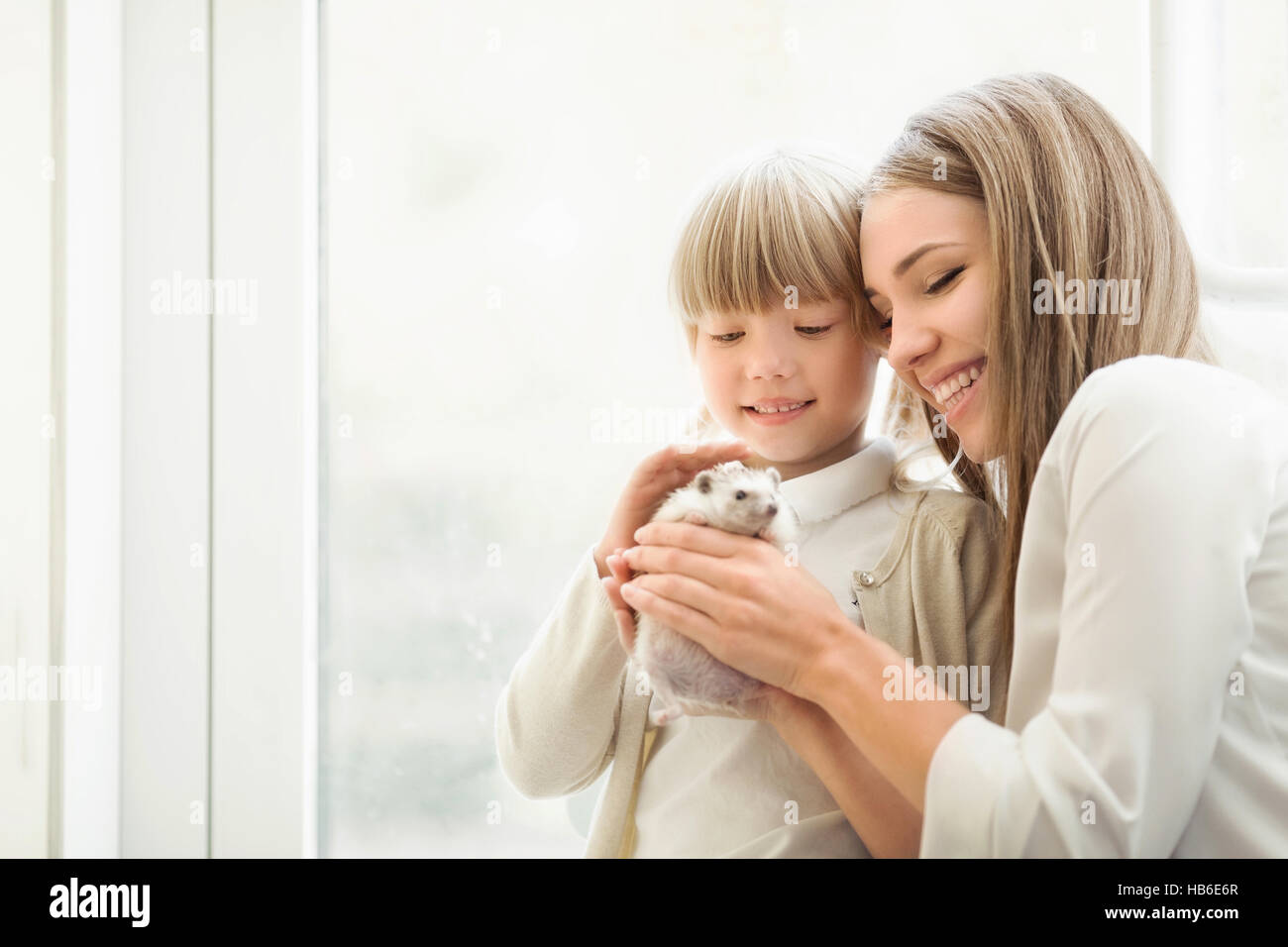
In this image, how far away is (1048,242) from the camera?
84 cm

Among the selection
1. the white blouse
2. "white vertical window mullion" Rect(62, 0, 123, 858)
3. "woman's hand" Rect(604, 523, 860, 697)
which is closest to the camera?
the white blouse

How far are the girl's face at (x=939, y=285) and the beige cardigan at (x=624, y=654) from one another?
4.5 inches

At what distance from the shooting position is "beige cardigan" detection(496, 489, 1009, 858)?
35.6 inches

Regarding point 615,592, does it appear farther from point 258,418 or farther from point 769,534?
point 258,418

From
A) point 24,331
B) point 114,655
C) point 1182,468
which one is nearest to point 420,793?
point 114,655

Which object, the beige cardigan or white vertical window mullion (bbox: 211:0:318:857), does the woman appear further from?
white vertical window mullion (bbox: 211:0:318:857)

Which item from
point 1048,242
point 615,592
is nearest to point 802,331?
point 1048,242

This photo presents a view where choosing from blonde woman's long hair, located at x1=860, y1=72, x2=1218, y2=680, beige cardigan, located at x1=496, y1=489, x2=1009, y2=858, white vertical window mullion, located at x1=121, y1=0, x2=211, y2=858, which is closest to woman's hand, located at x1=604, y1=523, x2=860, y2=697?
beige cardigan, located at x1=496, y1=489, x2=1009, y2=858

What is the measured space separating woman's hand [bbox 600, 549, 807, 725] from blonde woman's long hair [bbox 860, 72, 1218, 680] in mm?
254

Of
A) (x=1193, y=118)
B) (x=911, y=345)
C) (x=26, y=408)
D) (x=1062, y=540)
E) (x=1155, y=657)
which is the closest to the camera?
(x=1155, y=657)

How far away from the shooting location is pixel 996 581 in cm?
92

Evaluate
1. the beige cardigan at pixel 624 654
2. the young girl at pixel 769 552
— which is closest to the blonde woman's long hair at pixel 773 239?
the young girl at pixel 769 552

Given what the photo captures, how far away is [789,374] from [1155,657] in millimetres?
446
